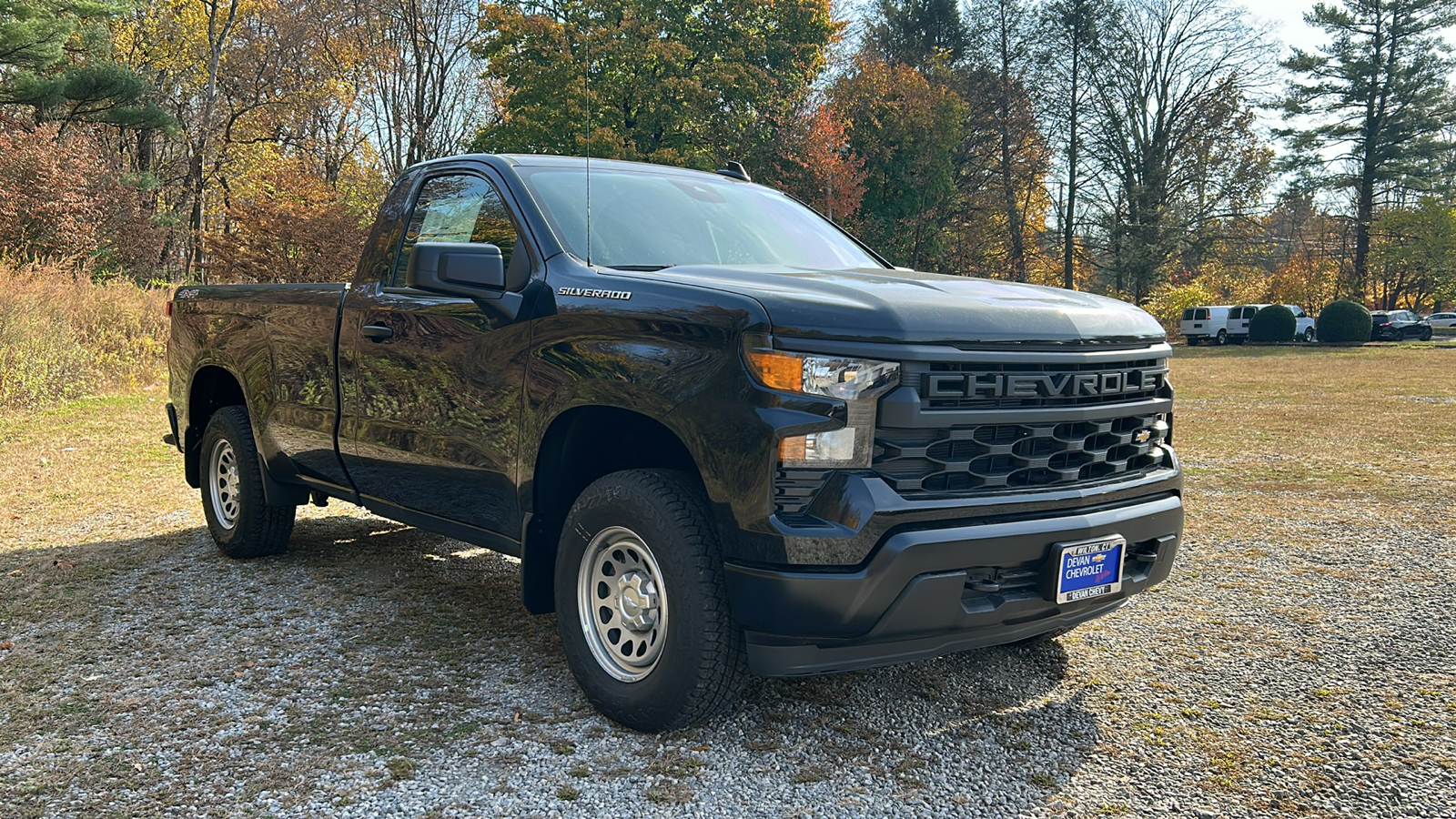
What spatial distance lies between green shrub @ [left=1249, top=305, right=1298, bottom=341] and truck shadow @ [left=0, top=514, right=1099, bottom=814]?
40.6 m

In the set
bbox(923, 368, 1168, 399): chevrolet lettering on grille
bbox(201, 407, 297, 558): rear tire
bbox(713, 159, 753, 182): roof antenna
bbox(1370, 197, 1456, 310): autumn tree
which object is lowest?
bbox(201, 407, 297, 558): rear tire

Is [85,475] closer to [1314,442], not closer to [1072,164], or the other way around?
[1314,442]

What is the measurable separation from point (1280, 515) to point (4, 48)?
26395mm

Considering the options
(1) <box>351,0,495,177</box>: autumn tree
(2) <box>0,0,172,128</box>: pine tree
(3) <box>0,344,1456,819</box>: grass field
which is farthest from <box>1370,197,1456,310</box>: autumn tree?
(2) <box>0,0,172,128</box>: pine tree

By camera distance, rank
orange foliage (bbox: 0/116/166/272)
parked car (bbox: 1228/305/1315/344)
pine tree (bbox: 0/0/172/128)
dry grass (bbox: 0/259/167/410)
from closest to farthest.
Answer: dry grass (bbox: 0/259/167/410) < orange foliage (bbox: 0/116/166/272) < pine tree (bbox: 0/0/172/128) < parked car (bbox: 1228/305/1315/344)

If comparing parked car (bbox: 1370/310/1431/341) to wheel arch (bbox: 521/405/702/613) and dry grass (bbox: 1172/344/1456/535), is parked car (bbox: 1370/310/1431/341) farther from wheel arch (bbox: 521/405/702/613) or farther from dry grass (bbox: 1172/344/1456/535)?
wheel arch (bbox: 521/405/702/613)

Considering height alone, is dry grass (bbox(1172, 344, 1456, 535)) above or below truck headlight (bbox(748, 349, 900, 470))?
below

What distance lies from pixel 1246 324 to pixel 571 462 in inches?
1711

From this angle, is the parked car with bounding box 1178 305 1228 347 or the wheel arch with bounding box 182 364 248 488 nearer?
the wheel arch with bounding box 182 364 248 488

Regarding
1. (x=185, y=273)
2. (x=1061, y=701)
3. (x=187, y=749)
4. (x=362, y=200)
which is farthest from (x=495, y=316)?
(x=362, y=200)

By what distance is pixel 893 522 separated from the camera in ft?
9.38

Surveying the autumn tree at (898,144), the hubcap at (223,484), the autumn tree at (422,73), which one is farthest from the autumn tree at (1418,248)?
the hubcap at (223,484)

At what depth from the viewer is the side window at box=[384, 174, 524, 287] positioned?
13.6 feet

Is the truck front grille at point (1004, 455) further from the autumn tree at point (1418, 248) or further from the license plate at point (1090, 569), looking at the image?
the autumn tree at point (1418, 248)
